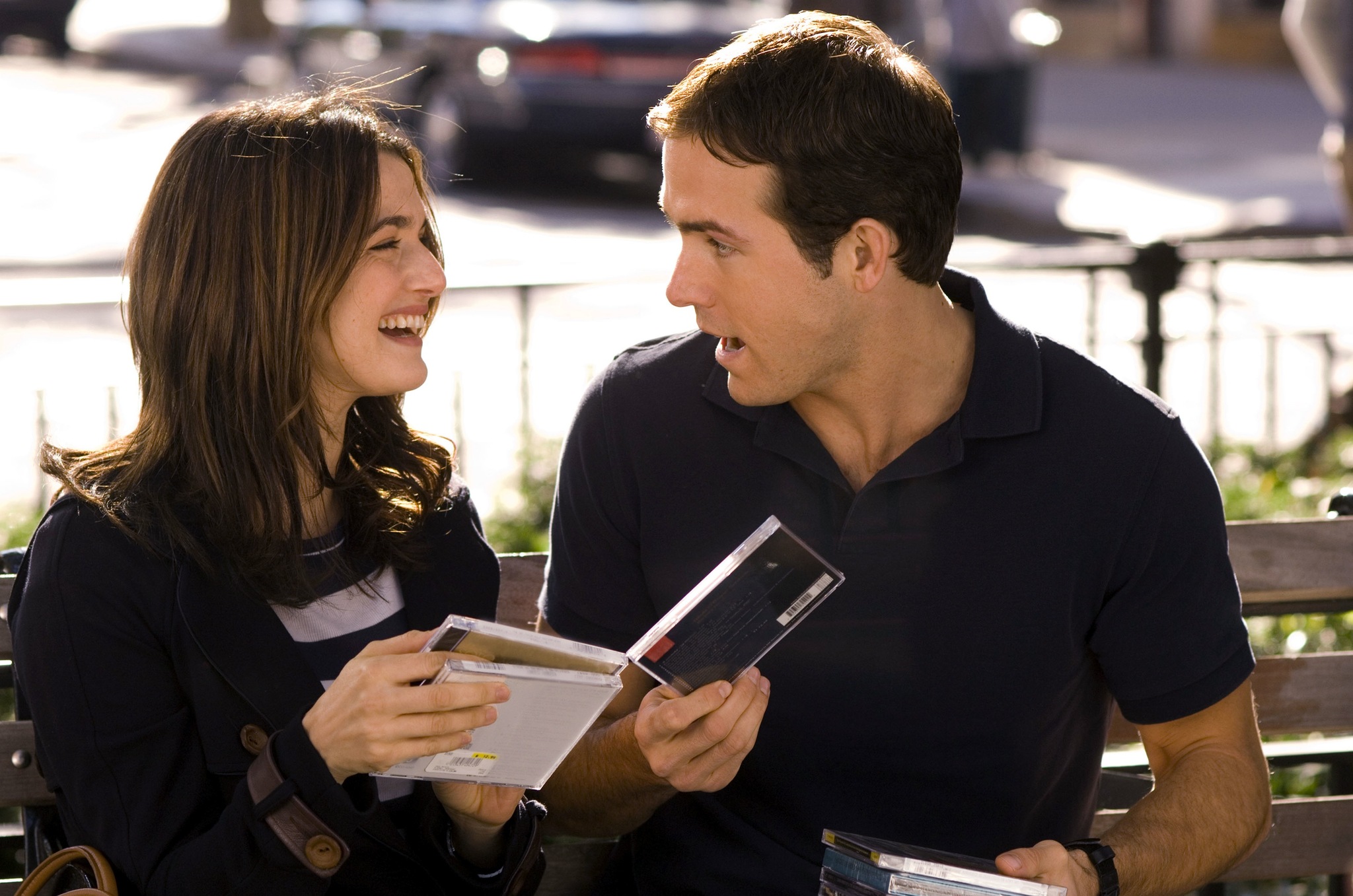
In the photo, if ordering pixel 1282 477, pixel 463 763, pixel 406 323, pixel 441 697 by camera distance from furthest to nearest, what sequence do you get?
pixel 1282 477 < pixel 406 323 < pixel 463 763 < pixel 441 697

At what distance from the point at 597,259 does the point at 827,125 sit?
931 centimetres

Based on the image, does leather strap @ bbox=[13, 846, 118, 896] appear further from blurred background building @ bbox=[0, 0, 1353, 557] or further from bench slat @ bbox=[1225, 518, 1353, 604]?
bench slat @ bbox=[1225, 518, 1353, 604]

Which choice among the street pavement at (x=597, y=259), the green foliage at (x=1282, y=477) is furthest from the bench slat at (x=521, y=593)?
the green foliage at (x=1282, y=477)

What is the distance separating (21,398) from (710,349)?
631cm

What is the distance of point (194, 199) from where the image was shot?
8.52ft

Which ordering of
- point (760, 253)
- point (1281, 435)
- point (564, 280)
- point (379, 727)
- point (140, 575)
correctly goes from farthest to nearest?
point (1281, 435) → point (564, 280) → point (760, 253) → point (140, 575) → point (379, 727)

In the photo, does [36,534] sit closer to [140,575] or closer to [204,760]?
[140,575]

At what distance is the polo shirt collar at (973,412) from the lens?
8.84 ft

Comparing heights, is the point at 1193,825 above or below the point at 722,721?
below

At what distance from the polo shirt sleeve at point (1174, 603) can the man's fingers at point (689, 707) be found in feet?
2.34

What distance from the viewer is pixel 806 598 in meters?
2.36

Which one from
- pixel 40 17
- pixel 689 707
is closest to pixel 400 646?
pixel 689 707

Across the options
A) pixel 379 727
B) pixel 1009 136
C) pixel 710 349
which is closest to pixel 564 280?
pixel 710 349

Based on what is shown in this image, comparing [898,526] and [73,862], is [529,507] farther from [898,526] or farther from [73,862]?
[73,862]
